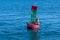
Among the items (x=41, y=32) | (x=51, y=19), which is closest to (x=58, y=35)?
(x=41, y=32)

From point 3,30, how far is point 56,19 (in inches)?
736

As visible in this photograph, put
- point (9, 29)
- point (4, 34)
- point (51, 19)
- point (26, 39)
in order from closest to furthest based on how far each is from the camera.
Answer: point (26, 39)
point (4, 34)
point (9, 29)
point (51, 19)

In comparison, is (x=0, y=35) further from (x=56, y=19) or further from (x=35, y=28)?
(x=56, y=19)

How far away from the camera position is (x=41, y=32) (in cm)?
6881

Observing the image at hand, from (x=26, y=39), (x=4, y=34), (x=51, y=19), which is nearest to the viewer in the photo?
(x=26, y=39)

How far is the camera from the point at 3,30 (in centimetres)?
7125

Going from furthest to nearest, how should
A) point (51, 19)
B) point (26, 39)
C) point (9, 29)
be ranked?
1. point (51, 19)
2. point (9, 29)
3. point (26, 39)

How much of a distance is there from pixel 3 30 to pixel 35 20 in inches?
249

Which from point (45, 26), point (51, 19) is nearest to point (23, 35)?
point (45, 26)

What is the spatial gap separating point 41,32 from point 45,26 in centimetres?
714

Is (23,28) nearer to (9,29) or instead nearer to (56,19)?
(9,29)

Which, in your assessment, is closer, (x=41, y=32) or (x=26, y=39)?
(x=26, y=39)

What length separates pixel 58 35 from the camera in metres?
67.3

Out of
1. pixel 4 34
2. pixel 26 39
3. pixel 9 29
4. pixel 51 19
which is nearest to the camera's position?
pixel 26 39
